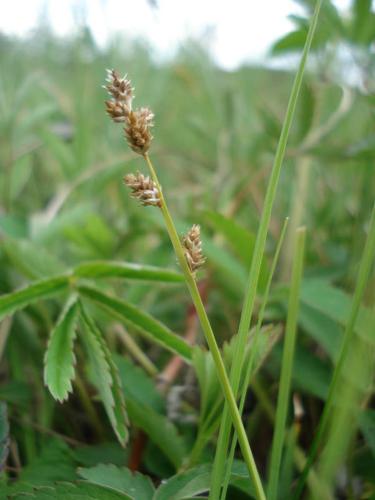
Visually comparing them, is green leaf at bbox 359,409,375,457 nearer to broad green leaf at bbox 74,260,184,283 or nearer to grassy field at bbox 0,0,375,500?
grassy field at bbox 0,0,375,500

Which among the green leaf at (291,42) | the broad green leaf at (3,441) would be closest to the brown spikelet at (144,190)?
the broad green leaf at (3,441)

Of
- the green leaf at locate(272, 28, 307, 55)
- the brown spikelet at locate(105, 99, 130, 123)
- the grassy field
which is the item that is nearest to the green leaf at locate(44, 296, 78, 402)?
the grassy field

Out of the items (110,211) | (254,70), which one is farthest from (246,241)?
(254,70)

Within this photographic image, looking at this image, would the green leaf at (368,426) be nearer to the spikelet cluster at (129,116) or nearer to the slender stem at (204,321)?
the slender stem at (204,321)

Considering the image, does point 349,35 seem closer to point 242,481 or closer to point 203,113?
point 242,481

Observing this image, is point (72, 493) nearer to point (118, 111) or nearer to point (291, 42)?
point (118, 111)

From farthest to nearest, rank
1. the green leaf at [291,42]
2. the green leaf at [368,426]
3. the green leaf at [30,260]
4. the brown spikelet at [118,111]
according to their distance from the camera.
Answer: the green leaf at [291,42] → the green leaf at [30,260] → the green leaf at [368,426] → the brown spikelet at [118,111]

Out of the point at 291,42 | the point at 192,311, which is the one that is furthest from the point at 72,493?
the point at 291,42

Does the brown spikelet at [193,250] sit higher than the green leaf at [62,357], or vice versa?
the brown spikelet at [193,250]
